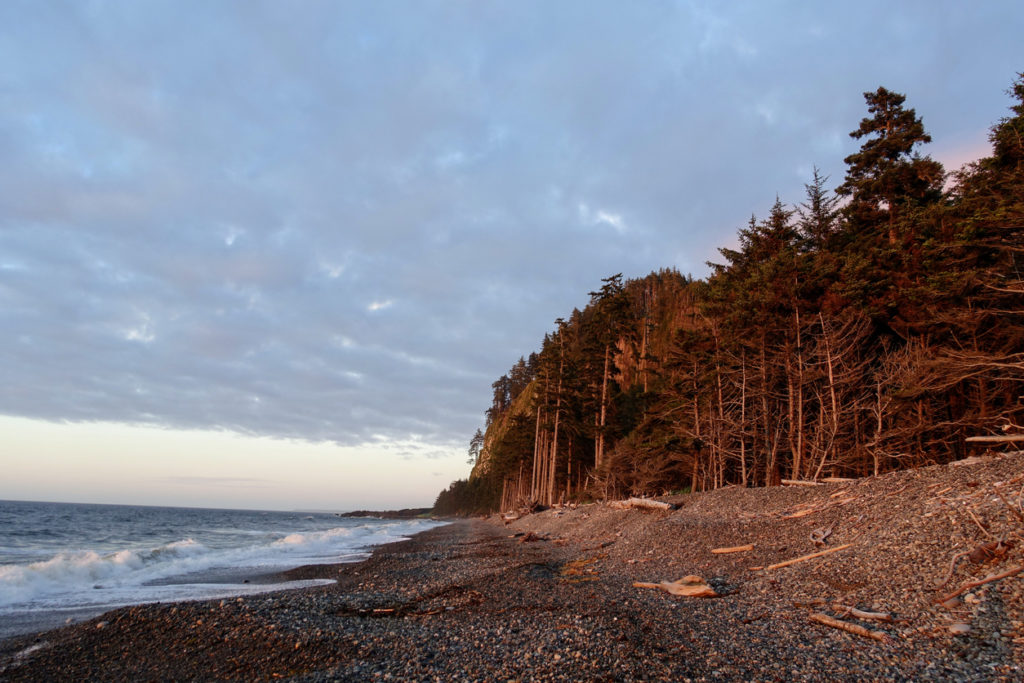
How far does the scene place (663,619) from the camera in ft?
28.0

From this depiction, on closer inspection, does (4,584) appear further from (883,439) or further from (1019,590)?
(883,439)

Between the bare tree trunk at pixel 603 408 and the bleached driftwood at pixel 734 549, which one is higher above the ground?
the bare tree trunk at pixel 603 408

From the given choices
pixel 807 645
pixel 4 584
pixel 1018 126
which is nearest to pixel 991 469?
pixel 807 645

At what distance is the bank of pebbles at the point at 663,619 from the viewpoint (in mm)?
6410

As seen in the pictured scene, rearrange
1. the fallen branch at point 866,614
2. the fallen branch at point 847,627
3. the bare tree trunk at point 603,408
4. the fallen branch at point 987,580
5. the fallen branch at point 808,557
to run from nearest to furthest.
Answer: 1. the fallen branch at point 847,627
2. the fallen branch at point 866,614
3. the fallen branch at point 987,580
4. the fallen branch at point 808,557
5. the bare tree trunk at point 603,408

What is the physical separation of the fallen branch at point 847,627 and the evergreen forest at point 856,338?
1076cm

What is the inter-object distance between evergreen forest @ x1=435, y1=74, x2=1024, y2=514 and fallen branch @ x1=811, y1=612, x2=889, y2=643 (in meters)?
10.8

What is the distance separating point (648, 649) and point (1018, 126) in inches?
887

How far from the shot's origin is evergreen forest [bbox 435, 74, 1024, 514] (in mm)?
18250

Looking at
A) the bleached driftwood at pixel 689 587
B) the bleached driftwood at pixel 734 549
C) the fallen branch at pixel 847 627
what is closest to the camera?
the fallen branch at pixel 847 627

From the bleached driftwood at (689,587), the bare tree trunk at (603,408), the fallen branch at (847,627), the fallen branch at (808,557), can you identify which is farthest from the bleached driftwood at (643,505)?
the fallen branch at (847,627)

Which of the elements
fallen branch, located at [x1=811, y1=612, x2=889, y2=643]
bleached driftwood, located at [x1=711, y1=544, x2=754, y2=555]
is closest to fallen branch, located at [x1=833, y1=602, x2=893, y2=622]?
fallen branch, located at [x1=811, y1=612, x2=889, y2=643]

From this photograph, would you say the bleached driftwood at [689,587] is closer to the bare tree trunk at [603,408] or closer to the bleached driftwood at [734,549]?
the bleached driftwood at [734,549]

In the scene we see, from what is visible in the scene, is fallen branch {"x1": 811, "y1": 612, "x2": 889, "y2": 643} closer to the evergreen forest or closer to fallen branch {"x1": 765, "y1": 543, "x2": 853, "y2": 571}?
fallen branch {"x1": 765, "y1": 543, "x2": 853, "y2": 571}
